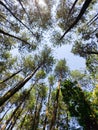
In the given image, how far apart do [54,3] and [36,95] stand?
10560mm

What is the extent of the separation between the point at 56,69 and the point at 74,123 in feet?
21.5

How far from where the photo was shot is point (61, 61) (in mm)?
22250

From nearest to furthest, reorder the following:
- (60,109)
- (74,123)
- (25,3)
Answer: (25,3) → (74,123) → (60,109)

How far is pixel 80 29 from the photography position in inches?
716

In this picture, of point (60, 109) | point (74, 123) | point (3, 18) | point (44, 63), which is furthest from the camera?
point (60, 109)

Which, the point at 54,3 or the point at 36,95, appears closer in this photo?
the point at 54,3

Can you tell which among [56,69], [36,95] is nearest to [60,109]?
[36,95]

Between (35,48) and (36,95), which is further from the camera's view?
(36,95)

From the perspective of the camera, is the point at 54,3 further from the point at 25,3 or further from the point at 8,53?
the point at 8,53

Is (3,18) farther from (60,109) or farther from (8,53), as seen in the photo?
(60,109)

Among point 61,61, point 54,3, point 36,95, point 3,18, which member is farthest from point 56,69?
point 3,18

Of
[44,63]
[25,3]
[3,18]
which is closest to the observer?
[3,18]

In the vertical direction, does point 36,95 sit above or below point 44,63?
below

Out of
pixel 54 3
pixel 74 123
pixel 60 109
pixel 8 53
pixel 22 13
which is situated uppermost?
pixel 54 3
